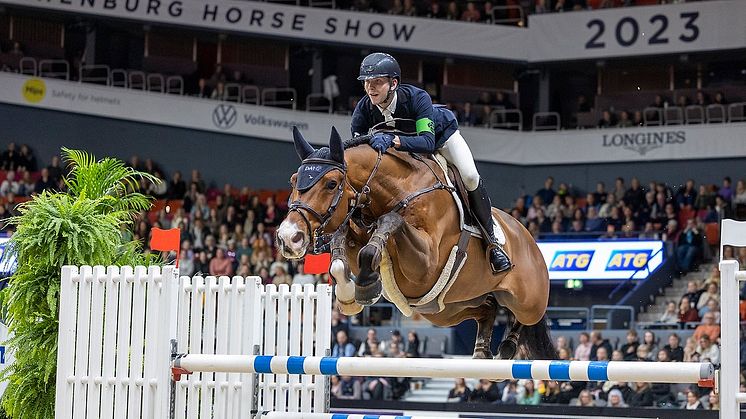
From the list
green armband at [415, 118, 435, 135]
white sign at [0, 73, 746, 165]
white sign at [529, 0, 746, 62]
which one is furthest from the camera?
white sign at [0, 73, 746, 165]

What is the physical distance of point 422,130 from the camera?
6.38 metres

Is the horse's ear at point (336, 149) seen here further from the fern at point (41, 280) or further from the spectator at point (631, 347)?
the spectator at point (631, 347)

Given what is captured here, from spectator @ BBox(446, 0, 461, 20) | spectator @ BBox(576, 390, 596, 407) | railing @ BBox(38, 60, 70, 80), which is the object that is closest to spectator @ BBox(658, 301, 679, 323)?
spectator @ BBox(576, 390, 596, 407)

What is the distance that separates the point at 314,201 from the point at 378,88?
3.29ft

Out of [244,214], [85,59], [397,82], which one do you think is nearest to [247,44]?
[85,59]

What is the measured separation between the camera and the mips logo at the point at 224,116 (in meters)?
24.2

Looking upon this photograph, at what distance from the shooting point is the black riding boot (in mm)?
6832

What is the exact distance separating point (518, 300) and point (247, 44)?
68.8 feet

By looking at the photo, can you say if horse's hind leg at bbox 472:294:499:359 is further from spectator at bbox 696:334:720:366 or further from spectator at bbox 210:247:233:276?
spectator at bbox 210:247:233:276

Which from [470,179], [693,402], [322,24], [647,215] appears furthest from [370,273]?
[322,24]

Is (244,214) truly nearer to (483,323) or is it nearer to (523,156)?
(523,156)

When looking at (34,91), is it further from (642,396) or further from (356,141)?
(356,141)

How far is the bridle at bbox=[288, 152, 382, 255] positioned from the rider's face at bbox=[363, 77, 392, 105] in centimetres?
43

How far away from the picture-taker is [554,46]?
22922mm
